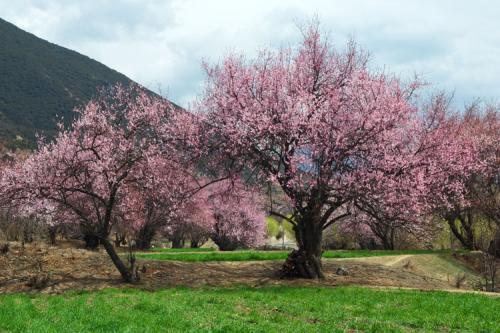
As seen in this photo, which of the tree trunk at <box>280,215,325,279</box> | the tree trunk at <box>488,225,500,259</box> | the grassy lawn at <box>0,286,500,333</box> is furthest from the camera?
the tree trunk at <box>488,225,500,259</box>

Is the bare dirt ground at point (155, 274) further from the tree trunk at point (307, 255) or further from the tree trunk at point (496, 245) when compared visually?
the tree trunk at point (496, 245)

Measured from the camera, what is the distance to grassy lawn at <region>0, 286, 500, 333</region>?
10.6 m

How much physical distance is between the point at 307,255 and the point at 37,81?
124 meters

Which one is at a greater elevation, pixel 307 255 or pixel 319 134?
pixel 319 134

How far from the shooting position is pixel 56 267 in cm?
2083

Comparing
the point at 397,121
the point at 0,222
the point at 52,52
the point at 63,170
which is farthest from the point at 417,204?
the point at 52,52

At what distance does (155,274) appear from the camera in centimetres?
2045

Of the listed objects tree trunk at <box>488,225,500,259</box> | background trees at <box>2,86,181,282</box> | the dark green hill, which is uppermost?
the dark green hill

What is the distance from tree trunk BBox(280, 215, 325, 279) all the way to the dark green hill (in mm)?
78045

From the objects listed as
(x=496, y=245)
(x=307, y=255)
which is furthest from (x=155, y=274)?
(x=496, y=245)

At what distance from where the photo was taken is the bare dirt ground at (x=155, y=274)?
59.8 feet

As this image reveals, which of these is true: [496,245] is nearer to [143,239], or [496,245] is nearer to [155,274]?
[155,274]

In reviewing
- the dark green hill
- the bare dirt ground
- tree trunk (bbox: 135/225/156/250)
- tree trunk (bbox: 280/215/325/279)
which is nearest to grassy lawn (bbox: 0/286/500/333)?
the bare dirt ground

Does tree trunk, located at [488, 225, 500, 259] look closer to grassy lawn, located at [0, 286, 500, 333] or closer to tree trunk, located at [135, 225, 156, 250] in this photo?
grassy lawn, located at [0, 286, 500, 333]
